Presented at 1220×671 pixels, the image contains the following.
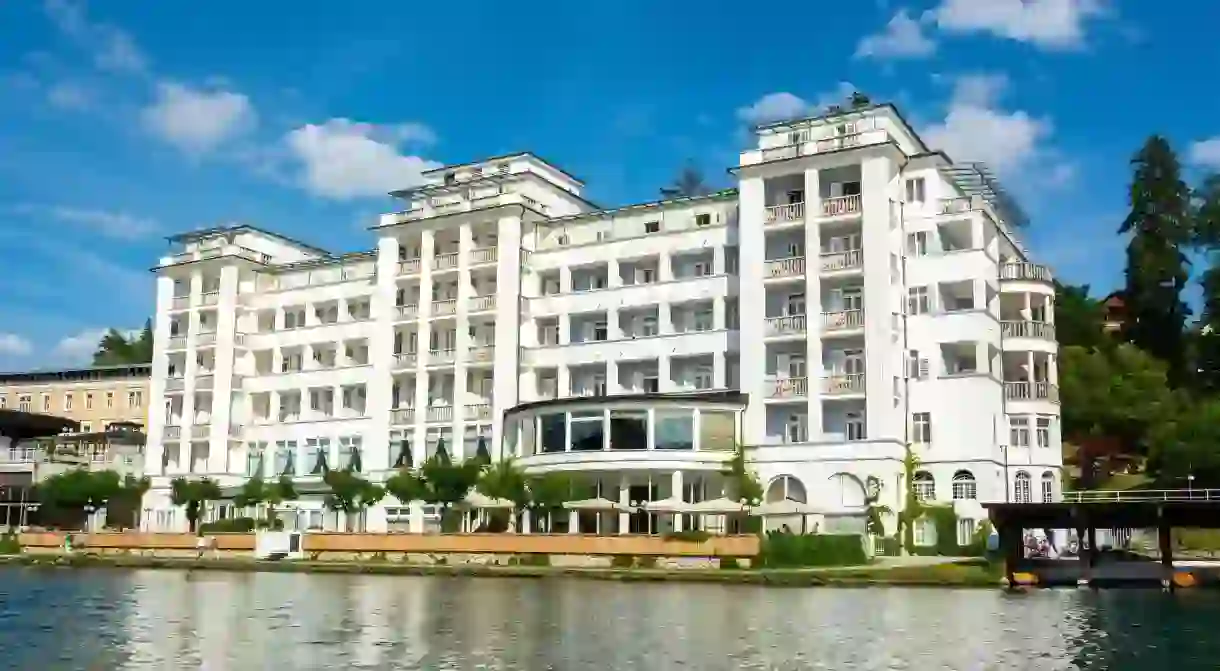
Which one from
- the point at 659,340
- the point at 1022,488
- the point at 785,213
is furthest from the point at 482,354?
the point at 1022,488

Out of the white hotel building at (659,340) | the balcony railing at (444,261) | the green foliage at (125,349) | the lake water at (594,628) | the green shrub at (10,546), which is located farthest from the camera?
the green foliage at (125,349)

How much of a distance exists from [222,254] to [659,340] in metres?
34.5

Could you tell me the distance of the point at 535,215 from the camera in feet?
→ 262

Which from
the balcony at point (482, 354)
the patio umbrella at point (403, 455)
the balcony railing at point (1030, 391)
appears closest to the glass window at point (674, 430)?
the balcony at point (482, 354)

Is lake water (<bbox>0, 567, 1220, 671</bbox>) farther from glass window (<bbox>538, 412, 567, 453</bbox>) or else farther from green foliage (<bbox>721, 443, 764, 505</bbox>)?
glass window (<bbox>538, 412, 567, 453</bbox>)

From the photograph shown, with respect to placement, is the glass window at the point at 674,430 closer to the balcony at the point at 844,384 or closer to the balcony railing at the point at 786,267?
the balcony at the point at 844,384

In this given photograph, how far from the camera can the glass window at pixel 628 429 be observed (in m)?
67.8

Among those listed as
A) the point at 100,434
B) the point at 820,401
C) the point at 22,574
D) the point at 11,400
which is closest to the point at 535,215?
the point at 820,401

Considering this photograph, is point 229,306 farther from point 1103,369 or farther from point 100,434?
point 1103,369

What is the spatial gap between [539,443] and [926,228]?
2407cm

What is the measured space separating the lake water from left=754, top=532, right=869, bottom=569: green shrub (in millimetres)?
8176

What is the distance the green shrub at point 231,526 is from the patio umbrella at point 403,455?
30.9 ft

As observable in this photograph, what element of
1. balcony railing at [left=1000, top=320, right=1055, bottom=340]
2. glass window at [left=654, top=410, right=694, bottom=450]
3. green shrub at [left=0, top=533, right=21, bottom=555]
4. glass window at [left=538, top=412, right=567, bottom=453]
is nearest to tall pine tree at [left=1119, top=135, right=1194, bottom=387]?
balcony railing at [left=1000, top=320, right=1055, bottom=340]

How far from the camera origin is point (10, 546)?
77.1 m
